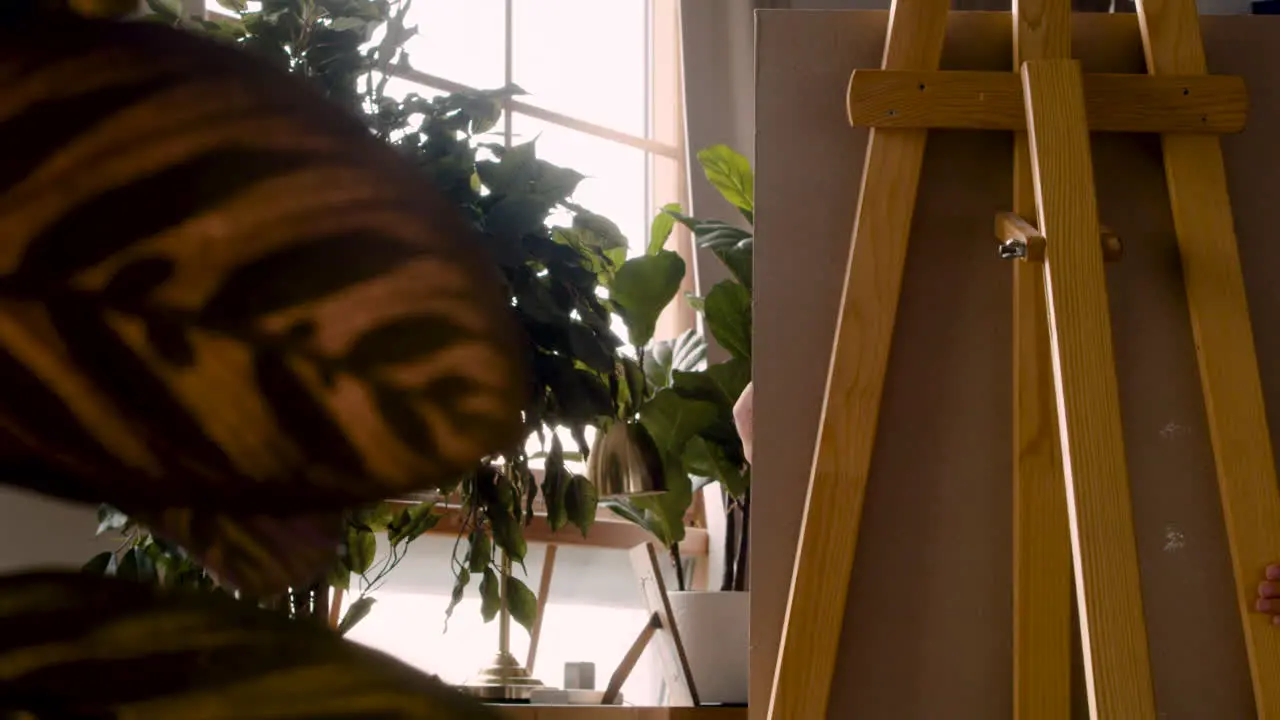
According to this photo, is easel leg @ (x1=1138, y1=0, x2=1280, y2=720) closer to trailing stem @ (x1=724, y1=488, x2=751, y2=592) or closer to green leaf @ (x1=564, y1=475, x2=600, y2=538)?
green leaf @ (x1=564, y1=475, x2=600, y2=538)

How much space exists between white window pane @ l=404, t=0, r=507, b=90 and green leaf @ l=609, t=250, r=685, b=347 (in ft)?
3.44

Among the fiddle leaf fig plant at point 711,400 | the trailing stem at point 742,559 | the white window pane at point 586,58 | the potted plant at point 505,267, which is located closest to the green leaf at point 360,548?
the potted plant at point 505,267

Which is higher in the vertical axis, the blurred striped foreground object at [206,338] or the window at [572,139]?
the window at [572,139]

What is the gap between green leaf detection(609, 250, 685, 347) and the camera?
7.91 feet

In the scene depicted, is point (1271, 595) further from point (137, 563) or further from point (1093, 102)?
point (137, 563)

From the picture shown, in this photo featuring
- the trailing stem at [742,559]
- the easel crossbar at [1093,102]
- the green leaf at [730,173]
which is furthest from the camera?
the green leaf at [730,173]

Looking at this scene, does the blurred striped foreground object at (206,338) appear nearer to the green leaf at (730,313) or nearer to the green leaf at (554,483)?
the green leaf at (554,483)

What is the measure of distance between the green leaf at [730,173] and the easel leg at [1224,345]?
104 cm

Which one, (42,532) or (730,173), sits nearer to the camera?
(42,532)

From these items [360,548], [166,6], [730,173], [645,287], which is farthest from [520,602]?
[730,173]

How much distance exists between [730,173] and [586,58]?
1.07 m

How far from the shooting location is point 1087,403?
1421 mm

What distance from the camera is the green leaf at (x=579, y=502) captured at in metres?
1.70

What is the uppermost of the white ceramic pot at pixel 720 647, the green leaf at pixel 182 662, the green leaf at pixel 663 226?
the green leaf at pixel 663 226
